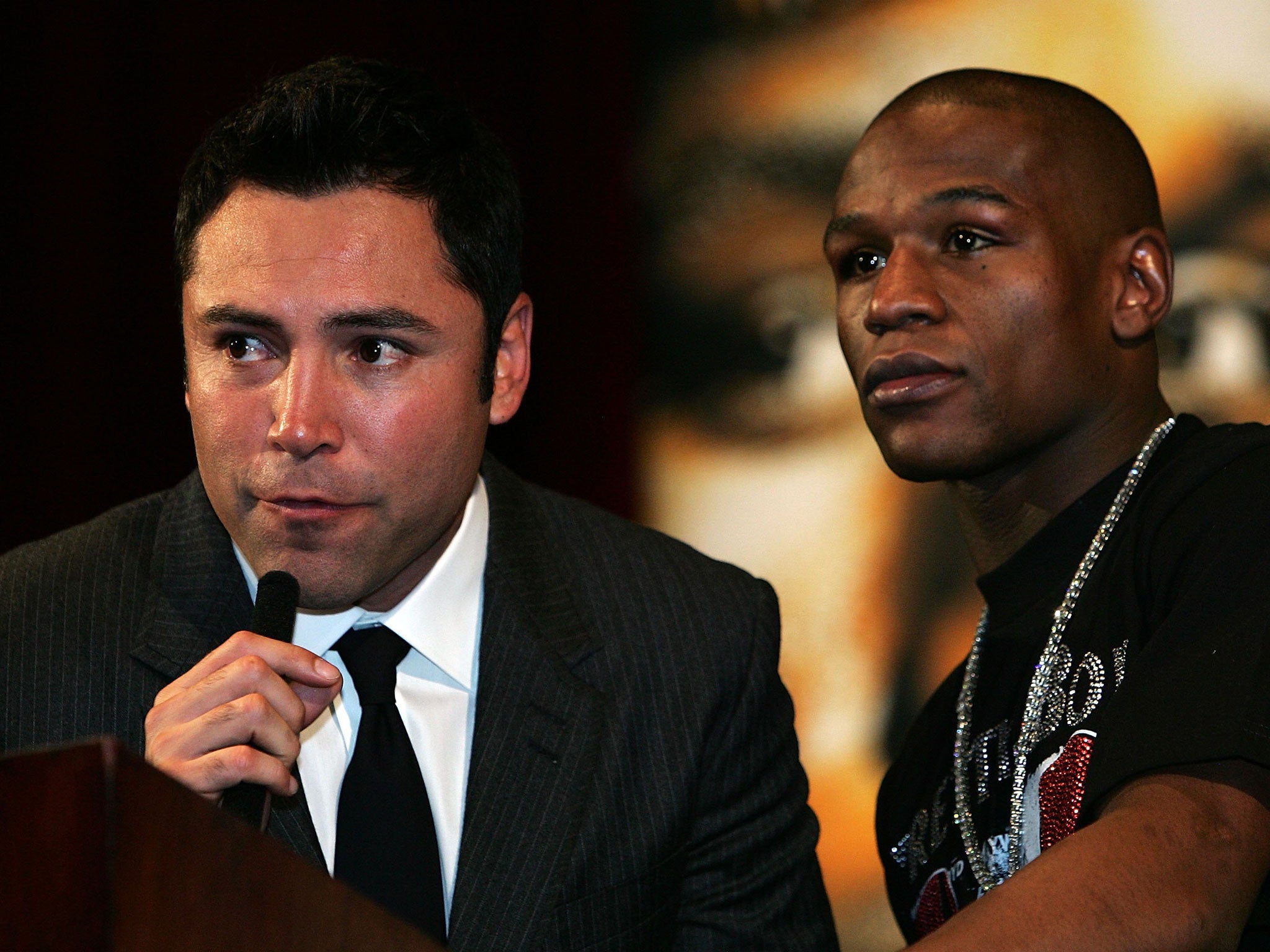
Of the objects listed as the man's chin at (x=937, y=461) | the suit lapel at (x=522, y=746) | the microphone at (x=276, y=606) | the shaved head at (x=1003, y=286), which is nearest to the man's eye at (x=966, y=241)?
the shaved head at (x=1003, y=286)

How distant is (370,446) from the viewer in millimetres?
1663

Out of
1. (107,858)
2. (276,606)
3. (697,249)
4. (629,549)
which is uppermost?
(697,249)

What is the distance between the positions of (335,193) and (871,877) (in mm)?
1864

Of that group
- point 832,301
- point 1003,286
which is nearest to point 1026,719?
point 1003,286

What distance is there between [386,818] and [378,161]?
0.79m

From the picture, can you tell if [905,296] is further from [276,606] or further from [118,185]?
[118,185]

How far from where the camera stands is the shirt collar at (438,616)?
1.83 meters

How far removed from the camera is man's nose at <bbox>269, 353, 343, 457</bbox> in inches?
62.8

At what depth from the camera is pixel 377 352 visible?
66.9 inches

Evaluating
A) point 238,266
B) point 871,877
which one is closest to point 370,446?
point 238,266

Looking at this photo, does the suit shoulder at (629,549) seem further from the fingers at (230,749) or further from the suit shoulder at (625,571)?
the fingers at (230,749)

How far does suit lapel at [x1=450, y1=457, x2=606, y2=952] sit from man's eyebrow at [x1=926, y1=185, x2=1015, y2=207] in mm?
733

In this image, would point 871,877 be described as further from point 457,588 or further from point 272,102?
point 272,102

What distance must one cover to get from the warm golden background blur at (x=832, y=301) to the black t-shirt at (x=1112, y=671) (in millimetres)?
860
